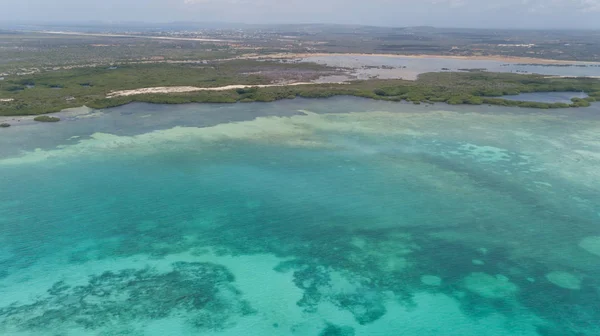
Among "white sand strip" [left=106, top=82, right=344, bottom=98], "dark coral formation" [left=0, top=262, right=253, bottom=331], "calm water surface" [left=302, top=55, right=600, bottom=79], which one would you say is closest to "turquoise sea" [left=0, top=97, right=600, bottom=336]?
"dark coral formation" [left=0, top=262, right=253, bottom=331]

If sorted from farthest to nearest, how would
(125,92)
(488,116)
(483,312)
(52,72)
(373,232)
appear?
1. (52,72)
2. (125,92)
3. (488,116)
4. (373,232)
5. (483,312)

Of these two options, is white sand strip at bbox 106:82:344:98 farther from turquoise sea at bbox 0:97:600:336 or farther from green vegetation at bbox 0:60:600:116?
turquoise sea at bbox 0:97:600:336

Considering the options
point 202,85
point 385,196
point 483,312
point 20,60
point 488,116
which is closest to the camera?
point 483,312

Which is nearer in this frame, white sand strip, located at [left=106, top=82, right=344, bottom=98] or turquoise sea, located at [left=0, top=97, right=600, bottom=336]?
turquoise sea, located at [left=0, top=97, right=600, bottom=336]

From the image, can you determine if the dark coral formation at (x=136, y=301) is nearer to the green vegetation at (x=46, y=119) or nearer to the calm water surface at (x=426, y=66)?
the green vegetation at (x=46, y=119)

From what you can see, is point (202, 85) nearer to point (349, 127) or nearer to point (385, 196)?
point (349, 127)

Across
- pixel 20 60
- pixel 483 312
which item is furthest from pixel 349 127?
pixel 20 60

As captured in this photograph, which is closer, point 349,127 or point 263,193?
point 263,193
